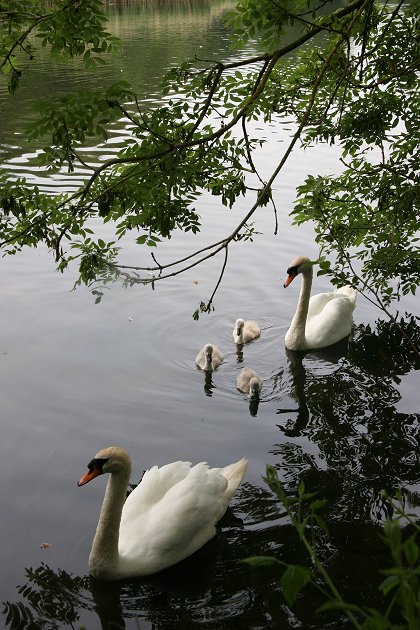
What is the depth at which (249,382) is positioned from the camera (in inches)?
377

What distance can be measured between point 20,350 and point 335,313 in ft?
15.1

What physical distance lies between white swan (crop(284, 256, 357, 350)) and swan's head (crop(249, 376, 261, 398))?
1.85m

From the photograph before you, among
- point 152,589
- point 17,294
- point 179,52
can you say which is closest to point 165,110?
point 152,589

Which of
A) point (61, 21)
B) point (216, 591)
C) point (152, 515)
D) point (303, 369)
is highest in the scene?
point (61, 21)

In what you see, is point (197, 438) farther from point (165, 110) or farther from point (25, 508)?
point (165, 110)

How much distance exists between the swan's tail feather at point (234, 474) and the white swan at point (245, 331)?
3669 mm

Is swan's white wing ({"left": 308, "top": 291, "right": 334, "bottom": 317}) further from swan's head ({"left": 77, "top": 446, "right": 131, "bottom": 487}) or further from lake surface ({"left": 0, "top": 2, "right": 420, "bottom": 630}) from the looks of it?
swan's head ({"left": 77, "top": 446, "right": 131, "bottom": 487})

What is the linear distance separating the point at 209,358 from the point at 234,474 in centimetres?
291

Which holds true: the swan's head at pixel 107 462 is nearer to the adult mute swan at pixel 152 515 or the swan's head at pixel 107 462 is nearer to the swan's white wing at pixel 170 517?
the adult mute swan at pixel 152 515

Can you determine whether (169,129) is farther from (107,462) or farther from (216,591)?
(216,591)

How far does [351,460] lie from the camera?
26.2 ft

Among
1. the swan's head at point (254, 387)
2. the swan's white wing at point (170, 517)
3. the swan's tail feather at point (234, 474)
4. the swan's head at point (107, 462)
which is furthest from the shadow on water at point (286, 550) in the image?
the swan's head at point (107, 462)

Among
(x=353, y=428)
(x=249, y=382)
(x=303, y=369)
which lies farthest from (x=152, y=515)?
(x=303, y=369)

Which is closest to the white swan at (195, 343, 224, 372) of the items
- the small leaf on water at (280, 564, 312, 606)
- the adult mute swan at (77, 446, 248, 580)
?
the adult mute swan at (77, 446, 248, 580)
